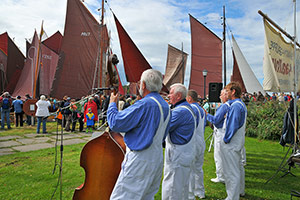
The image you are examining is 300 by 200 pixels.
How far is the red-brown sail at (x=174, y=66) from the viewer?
3238 centimetres

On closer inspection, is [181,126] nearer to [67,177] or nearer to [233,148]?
[233,148]

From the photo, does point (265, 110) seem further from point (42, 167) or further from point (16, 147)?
point (16, 147)

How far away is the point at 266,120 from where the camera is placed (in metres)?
10.4

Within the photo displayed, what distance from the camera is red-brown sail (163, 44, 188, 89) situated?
3238 cm

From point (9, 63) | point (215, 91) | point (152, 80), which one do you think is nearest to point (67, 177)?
point (152, 80)

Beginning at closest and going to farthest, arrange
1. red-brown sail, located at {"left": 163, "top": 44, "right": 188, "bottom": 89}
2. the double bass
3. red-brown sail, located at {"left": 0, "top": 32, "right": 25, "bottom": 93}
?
the double bass < red-brown sail, located at {"left": 0, "top": 32, "right": 25, "bottom": 93} < red-brown sail, located at {"left": 163, "top": 44, "right": 188, "bottom": 89}

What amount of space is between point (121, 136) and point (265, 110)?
1022cm

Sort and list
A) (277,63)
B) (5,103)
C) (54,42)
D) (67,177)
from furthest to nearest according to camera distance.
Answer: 1. (54,42)
2. (5,103)
3. (277,63)
4. (67,177)

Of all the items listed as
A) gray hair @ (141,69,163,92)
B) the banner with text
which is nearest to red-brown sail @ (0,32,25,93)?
the banner with text

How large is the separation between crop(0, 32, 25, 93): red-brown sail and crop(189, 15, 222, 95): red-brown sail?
1962 centimetres

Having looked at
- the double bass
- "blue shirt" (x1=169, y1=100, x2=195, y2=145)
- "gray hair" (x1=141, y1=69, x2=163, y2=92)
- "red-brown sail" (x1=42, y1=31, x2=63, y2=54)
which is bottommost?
the double bass

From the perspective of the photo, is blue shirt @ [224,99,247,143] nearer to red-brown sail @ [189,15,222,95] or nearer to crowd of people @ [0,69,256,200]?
crowd of people @ [0,69,256,200]

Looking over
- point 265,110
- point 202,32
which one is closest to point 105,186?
point 265,110

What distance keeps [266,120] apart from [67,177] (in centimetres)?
Result: 954
